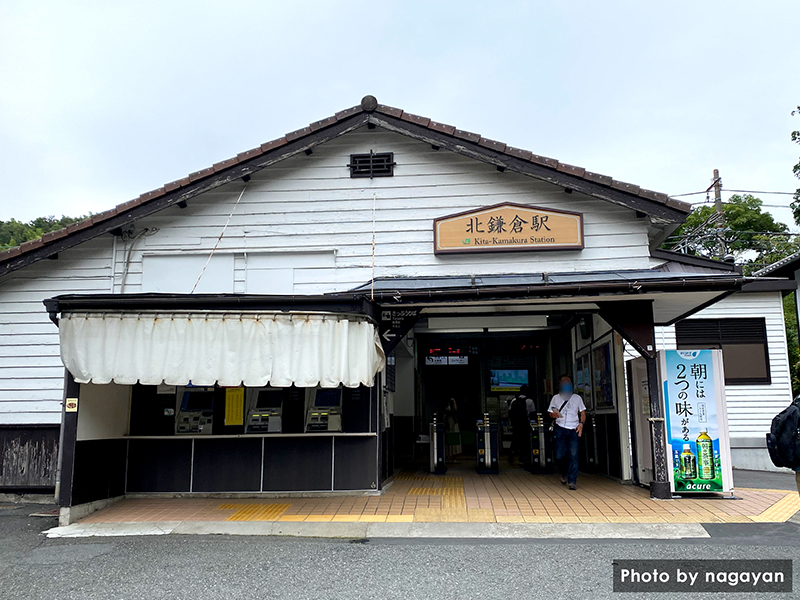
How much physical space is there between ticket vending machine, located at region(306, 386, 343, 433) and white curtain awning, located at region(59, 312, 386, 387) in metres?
1.68

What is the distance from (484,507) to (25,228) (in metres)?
42.7

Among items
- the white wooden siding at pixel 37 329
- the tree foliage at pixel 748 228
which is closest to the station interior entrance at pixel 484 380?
the white wooden siding at pixel 37 329

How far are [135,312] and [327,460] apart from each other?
3581 mm

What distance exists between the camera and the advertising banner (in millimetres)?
9328

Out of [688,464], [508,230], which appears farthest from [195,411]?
[688,464]

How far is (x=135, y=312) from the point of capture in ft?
28.6

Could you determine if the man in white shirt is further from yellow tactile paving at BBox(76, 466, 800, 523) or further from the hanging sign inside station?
the hanging sign inside station

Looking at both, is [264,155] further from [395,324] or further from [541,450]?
[541,450]

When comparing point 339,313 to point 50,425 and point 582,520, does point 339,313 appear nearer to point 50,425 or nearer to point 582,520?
point 582,520

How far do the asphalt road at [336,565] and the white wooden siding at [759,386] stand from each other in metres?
7.87

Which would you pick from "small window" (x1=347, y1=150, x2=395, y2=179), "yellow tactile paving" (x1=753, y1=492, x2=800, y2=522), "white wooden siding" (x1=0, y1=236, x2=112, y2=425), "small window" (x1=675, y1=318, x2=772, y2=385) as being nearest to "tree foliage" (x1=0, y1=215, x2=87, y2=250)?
"white wooden siding" (x1=0, y1=236, x2=112, y2=425)

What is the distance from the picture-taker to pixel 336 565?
652 cm

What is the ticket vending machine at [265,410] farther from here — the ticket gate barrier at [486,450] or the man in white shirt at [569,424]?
the man in white shirt at [569,424]

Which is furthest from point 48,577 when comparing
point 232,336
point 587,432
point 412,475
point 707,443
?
point 587,432
